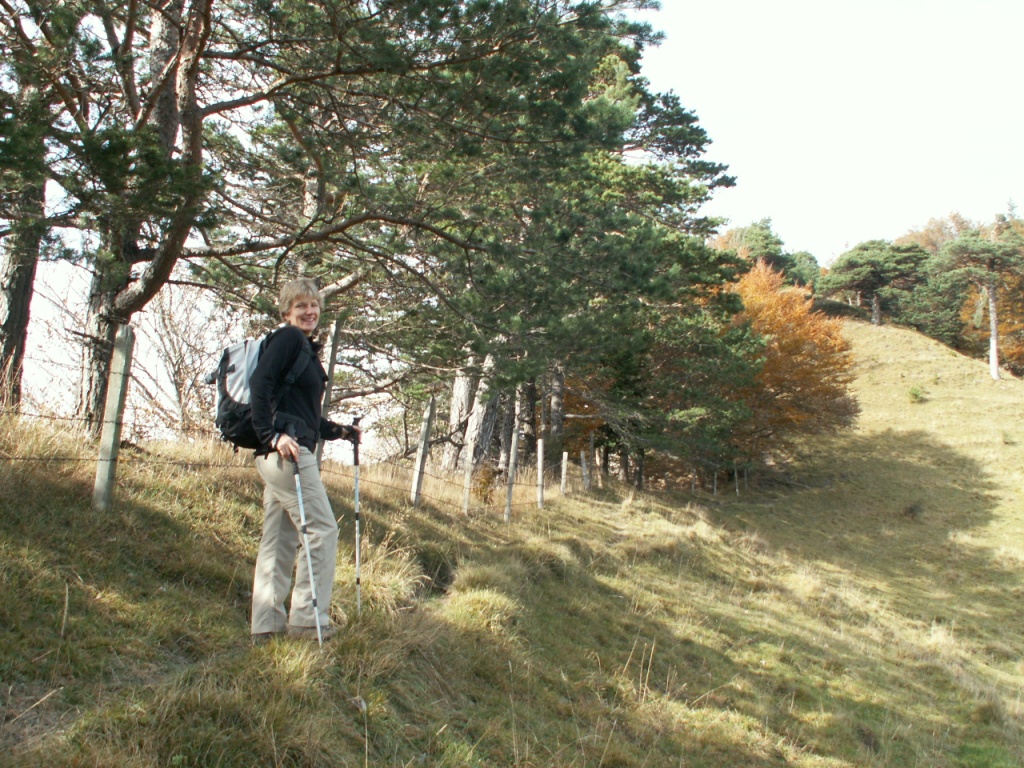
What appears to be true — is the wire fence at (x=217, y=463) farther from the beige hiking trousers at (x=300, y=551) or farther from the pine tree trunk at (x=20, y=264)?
the beige hiking trousers at (x=300, y=551)

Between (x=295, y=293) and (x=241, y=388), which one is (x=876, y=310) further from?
(x=241, y=388)

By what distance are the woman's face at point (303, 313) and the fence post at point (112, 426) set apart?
1.58 metres

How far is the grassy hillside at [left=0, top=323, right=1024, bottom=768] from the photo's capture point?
3.54 metres

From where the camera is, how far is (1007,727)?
9000mm

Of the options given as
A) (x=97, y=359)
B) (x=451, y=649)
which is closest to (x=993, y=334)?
(x=451, y=649)

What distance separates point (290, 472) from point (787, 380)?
83.8 feet

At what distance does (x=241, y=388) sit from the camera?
4.14 m

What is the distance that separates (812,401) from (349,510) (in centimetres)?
2385

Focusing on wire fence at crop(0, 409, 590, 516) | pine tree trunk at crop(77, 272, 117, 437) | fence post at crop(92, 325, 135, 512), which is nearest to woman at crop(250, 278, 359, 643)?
fence post at crop(92, 325, 135, 512)

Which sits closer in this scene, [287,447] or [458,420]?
[287,447]

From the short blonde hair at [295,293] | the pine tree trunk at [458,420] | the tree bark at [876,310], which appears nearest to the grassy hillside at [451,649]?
the short blonde hair at [295,293]

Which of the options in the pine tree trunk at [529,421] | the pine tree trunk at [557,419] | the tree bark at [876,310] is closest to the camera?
the pine tree trunk at [557,419]

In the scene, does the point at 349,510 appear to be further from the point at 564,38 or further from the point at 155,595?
the point at 564,38

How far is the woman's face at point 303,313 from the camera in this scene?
172 inches
